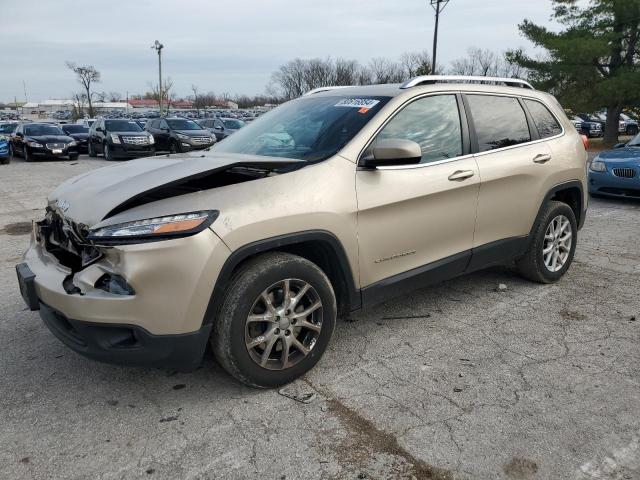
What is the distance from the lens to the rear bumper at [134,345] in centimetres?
258

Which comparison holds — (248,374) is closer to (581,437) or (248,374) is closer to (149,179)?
(149,179)

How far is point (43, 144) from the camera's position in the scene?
18875 mm

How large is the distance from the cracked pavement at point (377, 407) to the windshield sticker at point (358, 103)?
1.57m

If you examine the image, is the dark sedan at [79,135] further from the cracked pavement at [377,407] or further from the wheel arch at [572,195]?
the wheel arch at [572,195]

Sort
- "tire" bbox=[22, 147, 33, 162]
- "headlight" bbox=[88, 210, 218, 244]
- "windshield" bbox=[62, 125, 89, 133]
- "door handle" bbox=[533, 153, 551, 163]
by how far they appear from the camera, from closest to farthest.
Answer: "headlight" bbox=[88, 210, 218, 244]
"door handle" bbox=[533, 153, 551, 163]
"tire" bbox=[22, 147, 33, 162]
"windshield" bbox=[62, 125, 89, 133]

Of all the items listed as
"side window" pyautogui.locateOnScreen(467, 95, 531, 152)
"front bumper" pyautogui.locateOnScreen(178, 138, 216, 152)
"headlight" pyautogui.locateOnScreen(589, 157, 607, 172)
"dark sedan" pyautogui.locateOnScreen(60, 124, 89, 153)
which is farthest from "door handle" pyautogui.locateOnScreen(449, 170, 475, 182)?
"dark sedan" pyautogui.locateOnScreen(60, 124, 89, 153)

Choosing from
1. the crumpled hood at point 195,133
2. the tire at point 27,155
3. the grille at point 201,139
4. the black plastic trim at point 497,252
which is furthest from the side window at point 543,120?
the tire at point 27,155

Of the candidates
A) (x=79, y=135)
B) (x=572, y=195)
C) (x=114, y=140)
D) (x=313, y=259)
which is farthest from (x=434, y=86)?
(x=79, y=135)

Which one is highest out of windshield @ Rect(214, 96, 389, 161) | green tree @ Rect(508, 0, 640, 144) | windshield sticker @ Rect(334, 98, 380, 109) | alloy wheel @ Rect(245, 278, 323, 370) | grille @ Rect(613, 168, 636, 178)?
green tree @ Rect(508, 0, 640, 144)

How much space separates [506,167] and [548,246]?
106cm

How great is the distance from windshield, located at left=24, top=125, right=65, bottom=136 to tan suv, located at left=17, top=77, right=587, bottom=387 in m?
19.0

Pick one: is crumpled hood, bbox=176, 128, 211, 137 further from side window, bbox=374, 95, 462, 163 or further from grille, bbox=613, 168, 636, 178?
side window, bbox=374, 95, 462, 163

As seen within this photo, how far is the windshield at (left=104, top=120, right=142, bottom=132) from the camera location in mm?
19828

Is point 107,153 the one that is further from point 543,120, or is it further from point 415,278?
point 415,278
